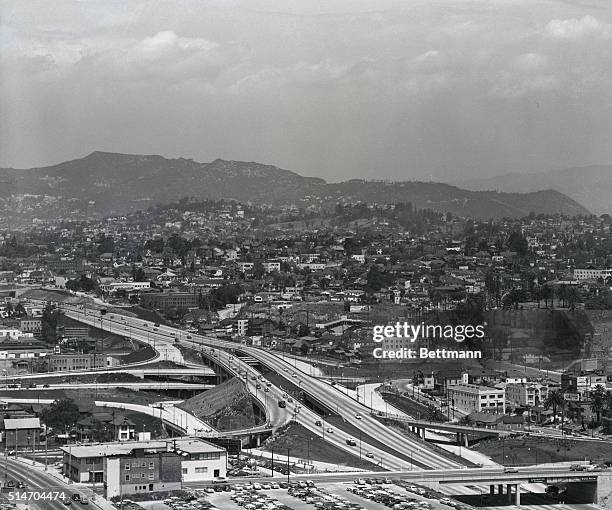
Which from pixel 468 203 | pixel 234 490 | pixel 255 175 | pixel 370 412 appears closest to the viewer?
pixel 234 490

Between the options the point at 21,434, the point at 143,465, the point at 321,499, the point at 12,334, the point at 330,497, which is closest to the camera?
the point at 321,499

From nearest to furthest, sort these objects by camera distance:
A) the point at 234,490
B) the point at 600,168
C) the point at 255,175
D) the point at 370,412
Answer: the point at 234,490
the point at 370,412
the point at 600,168
the point at 255,175

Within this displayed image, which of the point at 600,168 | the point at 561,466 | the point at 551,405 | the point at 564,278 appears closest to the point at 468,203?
the point at 600,168

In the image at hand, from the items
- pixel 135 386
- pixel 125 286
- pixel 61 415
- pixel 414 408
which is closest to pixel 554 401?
pixel 414 408

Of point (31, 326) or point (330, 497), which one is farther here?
point (31, 326)

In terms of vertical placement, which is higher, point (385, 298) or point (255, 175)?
point (255, 175)

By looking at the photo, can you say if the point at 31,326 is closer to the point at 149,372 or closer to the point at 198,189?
the point at 149,372

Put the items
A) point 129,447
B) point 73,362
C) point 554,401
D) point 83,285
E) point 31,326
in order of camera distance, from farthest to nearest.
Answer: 1. point 83,285
2. point 31,326
3. point 73,362
4. point 554,401
5. point 129,447

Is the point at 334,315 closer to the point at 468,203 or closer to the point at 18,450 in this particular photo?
the point at 468,203
